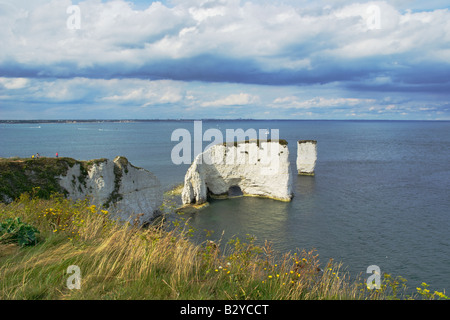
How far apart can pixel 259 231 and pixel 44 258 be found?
942 inches

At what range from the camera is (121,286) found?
5.51m

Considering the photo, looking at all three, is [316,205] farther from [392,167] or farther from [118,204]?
[392,167]

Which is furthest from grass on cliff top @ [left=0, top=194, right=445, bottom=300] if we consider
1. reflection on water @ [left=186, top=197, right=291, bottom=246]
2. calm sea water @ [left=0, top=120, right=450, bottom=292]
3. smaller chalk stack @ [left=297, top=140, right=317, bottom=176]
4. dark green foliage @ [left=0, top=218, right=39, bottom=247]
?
smaller chalk stack @ [left=297, top=140, right=317, bottom=176]

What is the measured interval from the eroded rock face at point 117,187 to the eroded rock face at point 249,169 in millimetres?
9372

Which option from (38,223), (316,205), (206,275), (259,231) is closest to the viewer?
(206,275)

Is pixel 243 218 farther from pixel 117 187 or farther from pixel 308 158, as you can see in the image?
pixel 308 158

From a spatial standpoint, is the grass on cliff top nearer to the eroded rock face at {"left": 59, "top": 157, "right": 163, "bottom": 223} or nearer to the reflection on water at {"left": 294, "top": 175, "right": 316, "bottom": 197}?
the eroded rock face at {"left": 59, "top": 157, "right": 163, "bottom": 223}

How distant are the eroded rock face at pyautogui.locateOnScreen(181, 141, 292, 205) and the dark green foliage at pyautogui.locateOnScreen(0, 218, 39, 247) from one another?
3146cm

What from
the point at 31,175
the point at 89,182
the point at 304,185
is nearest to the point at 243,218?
the point at 89,182

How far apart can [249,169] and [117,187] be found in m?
18.9

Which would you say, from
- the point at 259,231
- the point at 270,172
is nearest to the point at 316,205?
the point at 270,172

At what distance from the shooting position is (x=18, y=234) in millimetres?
7184

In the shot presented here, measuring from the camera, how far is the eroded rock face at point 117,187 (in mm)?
24109

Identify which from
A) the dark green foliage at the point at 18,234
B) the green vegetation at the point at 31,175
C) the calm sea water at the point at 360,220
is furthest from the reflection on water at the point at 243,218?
the dark green foliage at the point at 18,234
